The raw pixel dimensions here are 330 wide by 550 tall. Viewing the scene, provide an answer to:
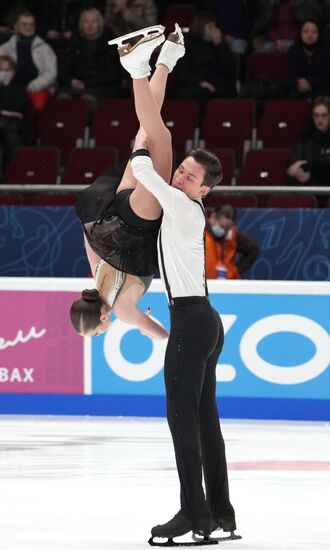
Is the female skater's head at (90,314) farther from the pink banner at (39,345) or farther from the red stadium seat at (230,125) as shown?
the red stadium seat at (230,125)

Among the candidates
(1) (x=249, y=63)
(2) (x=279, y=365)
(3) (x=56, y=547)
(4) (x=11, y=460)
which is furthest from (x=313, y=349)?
(3) (x=56, y=547)

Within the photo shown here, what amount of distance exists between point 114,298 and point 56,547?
1.05 meters

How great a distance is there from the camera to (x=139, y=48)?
517 cm

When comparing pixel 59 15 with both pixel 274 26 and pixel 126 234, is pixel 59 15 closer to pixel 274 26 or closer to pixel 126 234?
pixel 274 26

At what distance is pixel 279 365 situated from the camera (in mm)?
9266

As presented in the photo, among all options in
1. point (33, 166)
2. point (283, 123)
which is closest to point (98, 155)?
point (33, 166)

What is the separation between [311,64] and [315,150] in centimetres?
136

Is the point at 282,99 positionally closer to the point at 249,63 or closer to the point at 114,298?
the point at 249,63

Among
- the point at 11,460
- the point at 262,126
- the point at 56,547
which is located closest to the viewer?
the point at 56,547

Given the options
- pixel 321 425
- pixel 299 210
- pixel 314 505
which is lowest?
pixel 321 425

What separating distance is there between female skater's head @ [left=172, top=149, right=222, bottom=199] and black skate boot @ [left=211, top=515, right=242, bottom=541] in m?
1.28

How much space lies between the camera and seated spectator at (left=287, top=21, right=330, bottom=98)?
11.5 meters

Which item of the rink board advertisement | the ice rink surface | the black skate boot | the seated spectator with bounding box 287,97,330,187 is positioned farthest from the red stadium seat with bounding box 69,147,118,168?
the black skate boot

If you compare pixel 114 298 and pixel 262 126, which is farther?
pixel 262 126
